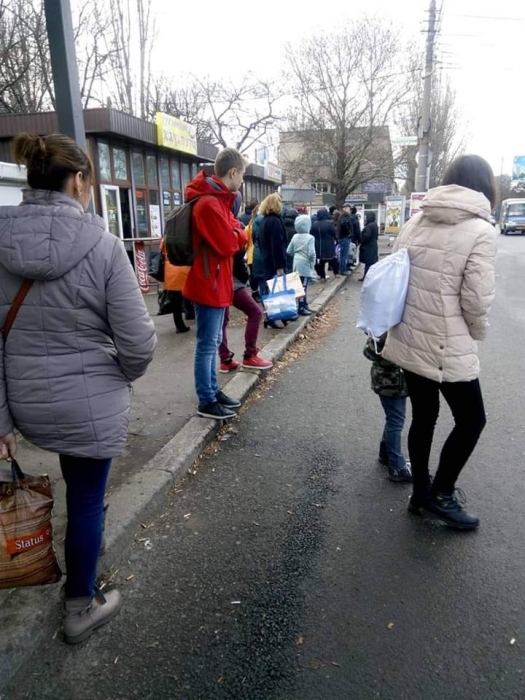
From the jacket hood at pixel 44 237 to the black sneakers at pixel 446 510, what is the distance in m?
2.26

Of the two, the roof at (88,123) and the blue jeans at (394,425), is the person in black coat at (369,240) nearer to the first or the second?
the roof at (88,123)

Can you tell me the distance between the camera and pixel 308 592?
2.44 metres

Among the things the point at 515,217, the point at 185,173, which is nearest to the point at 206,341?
the point at 185,173

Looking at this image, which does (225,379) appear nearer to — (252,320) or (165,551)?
(252,320)

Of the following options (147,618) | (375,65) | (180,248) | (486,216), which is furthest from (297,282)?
(375,65)

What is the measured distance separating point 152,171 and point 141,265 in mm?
3188

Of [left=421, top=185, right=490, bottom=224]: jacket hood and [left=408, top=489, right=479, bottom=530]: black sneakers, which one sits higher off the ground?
[left=421, top=185, right=490, bottom=224]: jacket hood

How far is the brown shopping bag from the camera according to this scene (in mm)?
1949

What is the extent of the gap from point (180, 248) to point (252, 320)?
1631 millimetres

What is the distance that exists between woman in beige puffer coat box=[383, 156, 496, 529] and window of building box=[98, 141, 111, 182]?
9.80 meters

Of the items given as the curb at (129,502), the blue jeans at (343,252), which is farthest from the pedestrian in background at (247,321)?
the blue jeans at (343,252)

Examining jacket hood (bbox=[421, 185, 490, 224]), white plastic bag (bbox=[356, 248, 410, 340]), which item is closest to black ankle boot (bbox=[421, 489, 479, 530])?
white plastic bag (bbox=[356, 248, 410, 340])

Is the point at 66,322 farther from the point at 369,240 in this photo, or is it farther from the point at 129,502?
the point at 369,240

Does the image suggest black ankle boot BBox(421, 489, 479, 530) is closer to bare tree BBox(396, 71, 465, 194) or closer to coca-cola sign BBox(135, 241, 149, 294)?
coca-cola sign BBox(135, 241, 149, 294)
